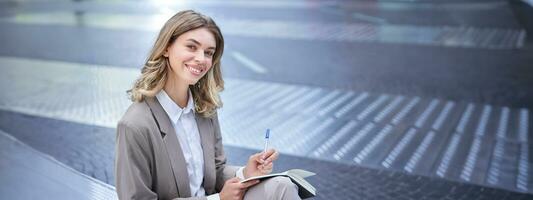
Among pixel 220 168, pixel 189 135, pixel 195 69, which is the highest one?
pixel 195 69

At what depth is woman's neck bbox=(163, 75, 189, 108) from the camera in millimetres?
2203

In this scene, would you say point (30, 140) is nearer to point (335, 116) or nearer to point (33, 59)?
point (335, 116)

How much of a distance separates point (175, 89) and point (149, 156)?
31 centimetres

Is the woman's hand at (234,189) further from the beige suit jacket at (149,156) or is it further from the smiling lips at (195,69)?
the smiling lips at (195,69)

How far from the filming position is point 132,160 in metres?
2.00

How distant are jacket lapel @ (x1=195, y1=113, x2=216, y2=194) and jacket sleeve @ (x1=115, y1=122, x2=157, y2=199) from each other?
0.98 ft

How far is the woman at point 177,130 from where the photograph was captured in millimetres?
2016

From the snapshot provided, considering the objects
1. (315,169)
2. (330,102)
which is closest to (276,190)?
(315,169)

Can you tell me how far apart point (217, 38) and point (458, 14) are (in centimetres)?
1226

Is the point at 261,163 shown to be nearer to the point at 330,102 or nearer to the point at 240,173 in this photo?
the point at 240,173

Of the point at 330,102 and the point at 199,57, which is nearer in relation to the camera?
the point at 199,57

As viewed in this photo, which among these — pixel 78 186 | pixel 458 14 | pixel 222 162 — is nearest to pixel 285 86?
pixel 78 186

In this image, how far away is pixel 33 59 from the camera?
7.65 meters

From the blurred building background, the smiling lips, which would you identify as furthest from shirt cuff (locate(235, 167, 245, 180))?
the blurred building background
